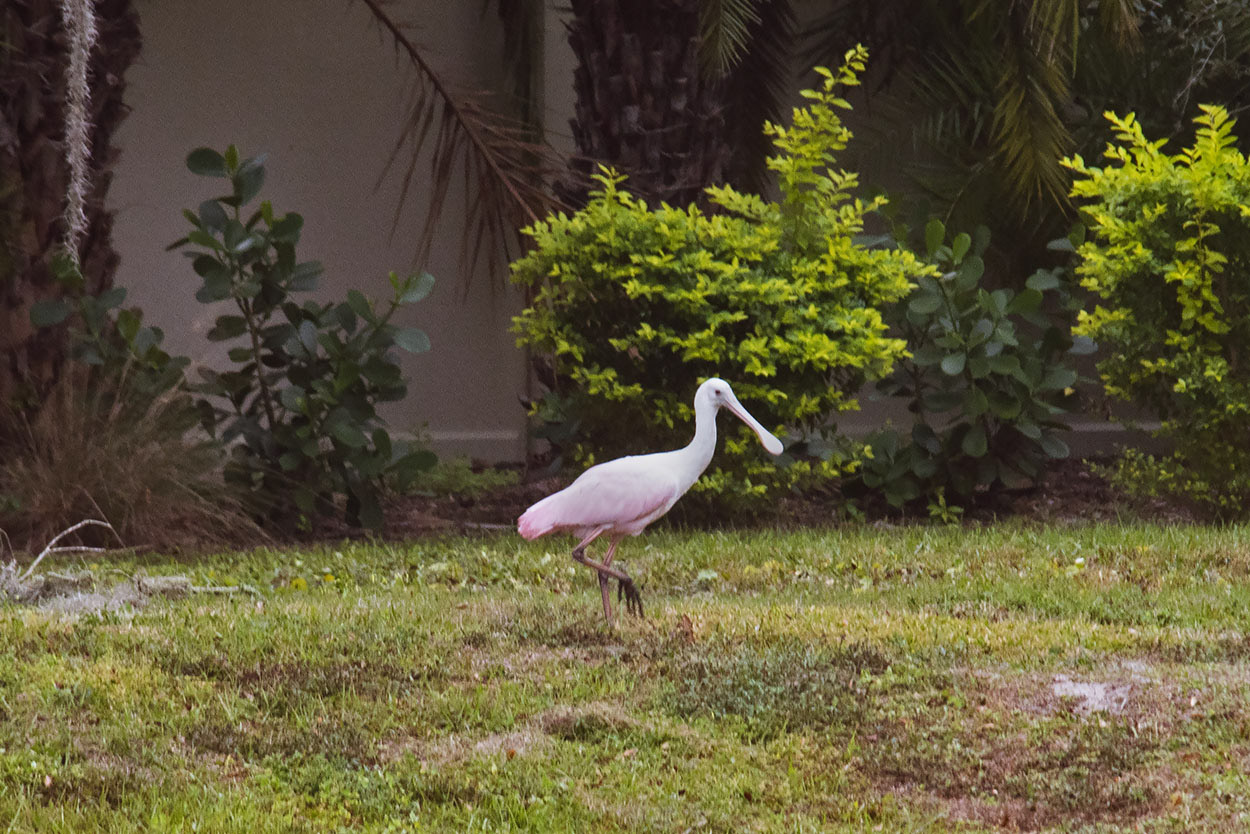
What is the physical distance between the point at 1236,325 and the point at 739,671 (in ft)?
14.5

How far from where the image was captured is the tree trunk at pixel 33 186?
7.50m

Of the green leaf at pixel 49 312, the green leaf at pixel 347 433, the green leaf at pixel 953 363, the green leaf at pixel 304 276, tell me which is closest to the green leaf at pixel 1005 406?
the green leaf at pixel 953 363

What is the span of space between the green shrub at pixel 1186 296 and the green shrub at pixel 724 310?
1154 millimetres

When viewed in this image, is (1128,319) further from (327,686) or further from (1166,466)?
(327,686)

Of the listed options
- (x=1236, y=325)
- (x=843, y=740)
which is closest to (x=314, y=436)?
(x=843, y=740)

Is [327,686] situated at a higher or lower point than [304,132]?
lower

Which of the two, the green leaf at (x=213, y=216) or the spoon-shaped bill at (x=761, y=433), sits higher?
the green leaf at (x=213, y=216)

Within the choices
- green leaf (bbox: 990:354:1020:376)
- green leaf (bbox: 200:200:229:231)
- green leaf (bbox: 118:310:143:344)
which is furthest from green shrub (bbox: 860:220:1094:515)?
green leaf (bbox: 118:310:143:344)

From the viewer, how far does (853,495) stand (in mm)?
8750

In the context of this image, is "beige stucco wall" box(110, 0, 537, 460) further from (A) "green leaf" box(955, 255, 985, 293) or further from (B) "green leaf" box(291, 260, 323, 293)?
(A) "green leaf" box(955, 255, 985, 293)

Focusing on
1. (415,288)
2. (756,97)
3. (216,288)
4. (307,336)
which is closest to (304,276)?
(307,336)

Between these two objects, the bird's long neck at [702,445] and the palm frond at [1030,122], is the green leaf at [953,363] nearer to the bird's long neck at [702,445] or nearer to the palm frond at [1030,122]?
the palm frond at [1030,122]

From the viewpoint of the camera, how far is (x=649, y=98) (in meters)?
8.85

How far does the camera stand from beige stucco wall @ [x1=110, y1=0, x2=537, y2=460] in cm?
1053
